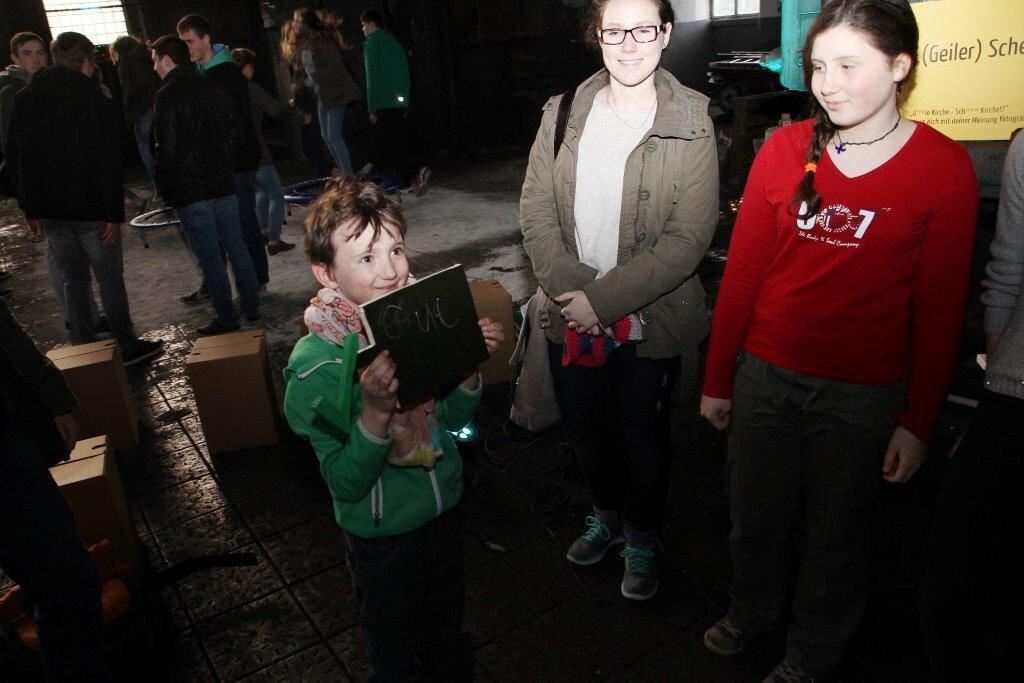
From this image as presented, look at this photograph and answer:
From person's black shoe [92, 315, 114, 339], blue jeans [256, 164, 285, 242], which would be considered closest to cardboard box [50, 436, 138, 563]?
person's black shoe [92, 315, 114, 339]

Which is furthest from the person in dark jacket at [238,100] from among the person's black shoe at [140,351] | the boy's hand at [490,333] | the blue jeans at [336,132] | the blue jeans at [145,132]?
the boy's hand at [490,333]

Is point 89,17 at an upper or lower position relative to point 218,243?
upper

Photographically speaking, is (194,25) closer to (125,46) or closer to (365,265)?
(125,46)

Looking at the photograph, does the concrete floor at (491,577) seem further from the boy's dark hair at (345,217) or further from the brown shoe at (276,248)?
the brown shoe at (276,248)

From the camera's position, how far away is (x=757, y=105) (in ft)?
28.8

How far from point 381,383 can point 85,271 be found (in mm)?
4446

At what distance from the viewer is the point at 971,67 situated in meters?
2.63

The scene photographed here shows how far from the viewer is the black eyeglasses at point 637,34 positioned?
7.49ft

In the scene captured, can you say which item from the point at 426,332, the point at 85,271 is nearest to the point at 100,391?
the point at 85,271

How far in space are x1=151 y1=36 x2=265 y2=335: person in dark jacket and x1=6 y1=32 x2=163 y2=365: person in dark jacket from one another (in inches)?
14.9

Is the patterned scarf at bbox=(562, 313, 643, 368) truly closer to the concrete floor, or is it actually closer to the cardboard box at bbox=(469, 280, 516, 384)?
the concrete floor

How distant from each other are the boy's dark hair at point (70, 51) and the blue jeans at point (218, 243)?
3.68ft

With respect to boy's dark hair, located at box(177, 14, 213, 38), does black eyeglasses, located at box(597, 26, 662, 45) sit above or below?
below

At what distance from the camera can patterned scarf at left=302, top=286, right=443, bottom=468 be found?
5.89 ft
